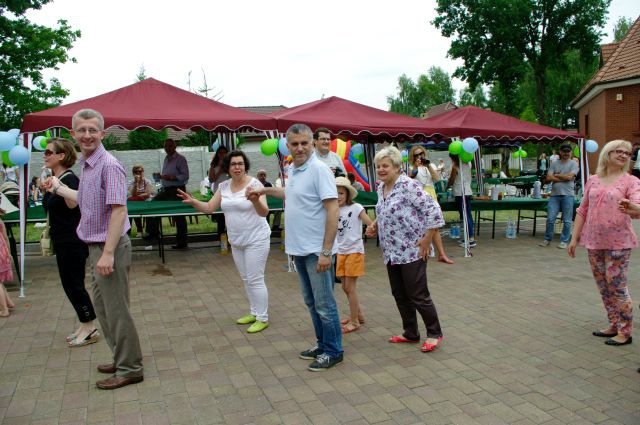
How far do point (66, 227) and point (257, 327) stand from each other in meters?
1.90

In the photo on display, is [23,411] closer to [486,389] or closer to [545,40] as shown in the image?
[486,389]

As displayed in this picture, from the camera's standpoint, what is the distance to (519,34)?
101 ft

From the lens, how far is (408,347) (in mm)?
4449

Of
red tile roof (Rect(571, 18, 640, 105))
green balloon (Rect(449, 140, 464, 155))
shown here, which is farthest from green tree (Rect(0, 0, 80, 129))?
red tile roof (Rect(571, 18, 640, 105))

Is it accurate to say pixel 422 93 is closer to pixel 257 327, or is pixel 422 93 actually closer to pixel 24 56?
pixel 24 56

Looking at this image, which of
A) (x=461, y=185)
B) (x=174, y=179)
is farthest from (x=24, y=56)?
(x=461, y=185)

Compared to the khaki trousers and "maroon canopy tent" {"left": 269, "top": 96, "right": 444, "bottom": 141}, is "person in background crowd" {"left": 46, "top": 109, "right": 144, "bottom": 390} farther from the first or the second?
"maroon canopy tent" {"left": 269, "top": 96, "right": 444, "bottom": 141}

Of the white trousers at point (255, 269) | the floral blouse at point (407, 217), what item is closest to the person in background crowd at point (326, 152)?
the white trousers at point (255, 269)

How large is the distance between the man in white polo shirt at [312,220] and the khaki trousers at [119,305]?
1.16 m

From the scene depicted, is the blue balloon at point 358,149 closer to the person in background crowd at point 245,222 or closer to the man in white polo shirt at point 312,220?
the person in background crowd at point 245,222

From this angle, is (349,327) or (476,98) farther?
(476,98)

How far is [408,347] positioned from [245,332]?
60.6 inches

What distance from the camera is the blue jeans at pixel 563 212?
9547mm

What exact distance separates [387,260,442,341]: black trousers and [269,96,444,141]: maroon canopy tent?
14.8ft
